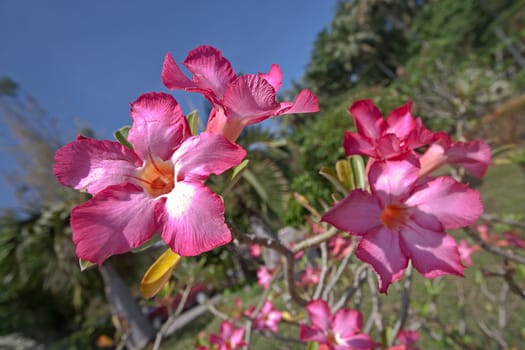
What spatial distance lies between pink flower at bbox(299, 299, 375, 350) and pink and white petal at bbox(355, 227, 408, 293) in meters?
0.37

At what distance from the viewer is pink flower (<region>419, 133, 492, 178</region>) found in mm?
476

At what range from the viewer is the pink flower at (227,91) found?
0.36 meters

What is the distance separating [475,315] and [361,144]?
2.67m

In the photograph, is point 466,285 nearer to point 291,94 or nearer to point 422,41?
point 291,94

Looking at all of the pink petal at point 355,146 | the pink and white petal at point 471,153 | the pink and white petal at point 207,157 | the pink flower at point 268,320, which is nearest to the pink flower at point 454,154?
the pink and white petal at point 471,153

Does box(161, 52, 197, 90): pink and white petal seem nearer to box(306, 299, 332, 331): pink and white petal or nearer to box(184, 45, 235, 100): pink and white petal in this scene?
box(184, 45, 235, 100): pink and white petal

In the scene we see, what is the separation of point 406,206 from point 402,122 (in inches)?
5.6

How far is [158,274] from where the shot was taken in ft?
1.41

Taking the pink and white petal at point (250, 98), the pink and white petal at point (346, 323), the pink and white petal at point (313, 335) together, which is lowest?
the pink and white petal at point (346, 323)

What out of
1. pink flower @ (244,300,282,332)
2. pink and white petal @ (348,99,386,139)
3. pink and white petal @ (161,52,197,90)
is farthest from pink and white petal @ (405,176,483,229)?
pink flower @ (244,300,282,332)

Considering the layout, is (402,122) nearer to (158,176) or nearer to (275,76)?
(275,76)

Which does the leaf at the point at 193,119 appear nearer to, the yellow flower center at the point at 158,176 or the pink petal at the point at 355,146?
the yellow flower center at the point at 158,176

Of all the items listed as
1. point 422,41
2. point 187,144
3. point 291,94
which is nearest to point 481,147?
point 187,144

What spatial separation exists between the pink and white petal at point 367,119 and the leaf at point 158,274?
35 centimetres
